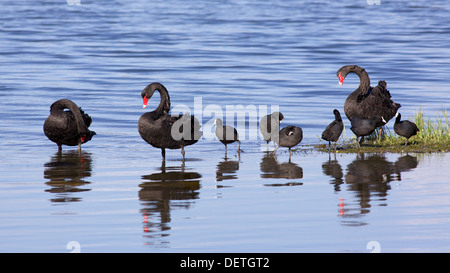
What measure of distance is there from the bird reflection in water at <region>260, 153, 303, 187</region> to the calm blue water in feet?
0.10

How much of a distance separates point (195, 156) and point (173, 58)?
58.8ft

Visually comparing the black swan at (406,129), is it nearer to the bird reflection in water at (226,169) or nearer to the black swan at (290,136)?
the black swan at (290,136)

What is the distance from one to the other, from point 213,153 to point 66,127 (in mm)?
2656

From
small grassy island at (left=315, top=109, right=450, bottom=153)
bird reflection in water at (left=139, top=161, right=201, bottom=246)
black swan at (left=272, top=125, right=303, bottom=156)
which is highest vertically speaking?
black swan at (left=272, top=125, right=303, bottom=156)

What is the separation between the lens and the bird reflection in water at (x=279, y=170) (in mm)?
10875

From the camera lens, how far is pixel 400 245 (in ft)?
24.0

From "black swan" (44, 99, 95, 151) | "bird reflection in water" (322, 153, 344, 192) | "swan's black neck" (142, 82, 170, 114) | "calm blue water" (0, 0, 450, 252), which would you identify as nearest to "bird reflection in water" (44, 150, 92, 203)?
"calm blue water" (0, 0, 450, 252)

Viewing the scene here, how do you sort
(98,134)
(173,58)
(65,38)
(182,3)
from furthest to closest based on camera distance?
1. (182,3)
2. (65,38)
3. (173,58)
4. (98,134)

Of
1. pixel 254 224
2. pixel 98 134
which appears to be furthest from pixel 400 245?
pixel 98 134

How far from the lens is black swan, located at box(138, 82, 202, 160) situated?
1227 cm

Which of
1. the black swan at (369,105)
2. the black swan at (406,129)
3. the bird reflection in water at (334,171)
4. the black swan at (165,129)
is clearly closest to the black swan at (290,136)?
the bird reflection in water at (334,171)

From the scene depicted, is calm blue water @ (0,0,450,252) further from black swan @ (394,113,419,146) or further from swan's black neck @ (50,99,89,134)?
black swan @ (394,113,419,146)

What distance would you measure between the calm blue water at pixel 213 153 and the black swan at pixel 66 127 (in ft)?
0.90

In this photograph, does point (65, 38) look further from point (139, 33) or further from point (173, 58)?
point (173, 58)
